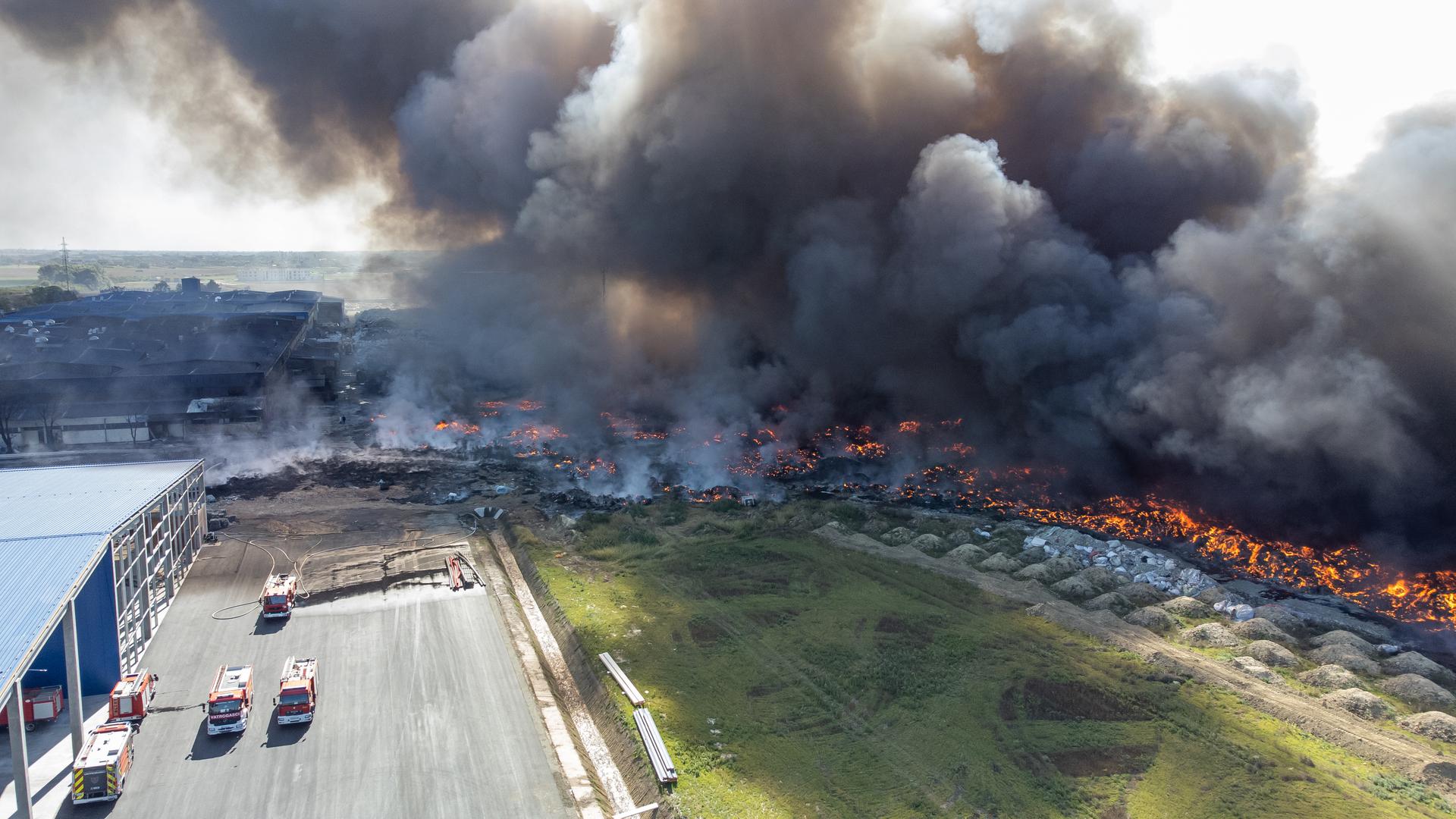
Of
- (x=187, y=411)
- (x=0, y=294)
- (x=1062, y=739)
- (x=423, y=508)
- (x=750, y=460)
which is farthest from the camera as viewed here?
(x=0, y=294)

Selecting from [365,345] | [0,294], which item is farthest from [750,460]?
[0,294]

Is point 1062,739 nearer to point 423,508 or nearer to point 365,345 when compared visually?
point 423,508

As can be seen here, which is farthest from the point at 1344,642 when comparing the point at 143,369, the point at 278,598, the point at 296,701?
the point at 143,369

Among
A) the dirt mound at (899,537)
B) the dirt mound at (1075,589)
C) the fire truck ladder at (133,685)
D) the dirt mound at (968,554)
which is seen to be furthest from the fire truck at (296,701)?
the dirt mound at (1075,589)

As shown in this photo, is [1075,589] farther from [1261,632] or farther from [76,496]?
[76,496]

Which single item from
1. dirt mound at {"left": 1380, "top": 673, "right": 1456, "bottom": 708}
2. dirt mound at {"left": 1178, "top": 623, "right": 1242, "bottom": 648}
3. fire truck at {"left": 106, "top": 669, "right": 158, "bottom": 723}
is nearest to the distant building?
fire truck at {"left": 106, "top": 669, "right": 158, "bottom": 723}
